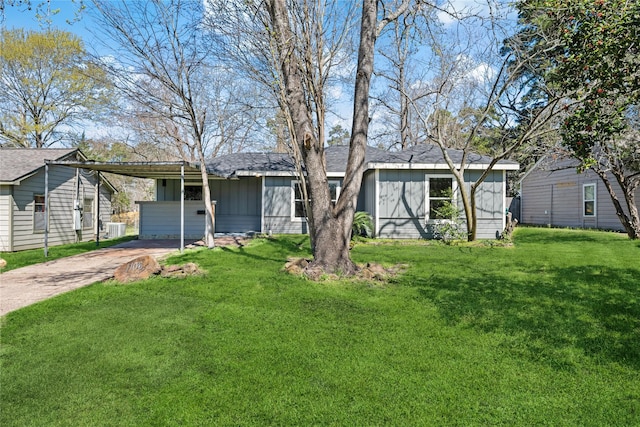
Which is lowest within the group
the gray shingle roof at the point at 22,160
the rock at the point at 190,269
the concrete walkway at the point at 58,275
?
the concrete walkway at the point at 58,275

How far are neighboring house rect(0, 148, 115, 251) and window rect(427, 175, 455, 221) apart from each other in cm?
993

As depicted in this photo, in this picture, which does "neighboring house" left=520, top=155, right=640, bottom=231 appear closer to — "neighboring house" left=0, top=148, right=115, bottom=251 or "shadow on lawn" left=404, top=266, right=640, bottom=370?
"shadow on lawn" left=404, top=266, right=640, bottom=370

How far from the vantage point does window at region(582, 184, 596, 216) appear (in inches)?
676

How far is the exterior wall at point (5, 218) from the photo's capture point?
10953mm

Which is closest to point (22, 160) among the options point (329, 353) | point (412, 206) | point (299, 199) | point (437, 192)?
point (299, 199)

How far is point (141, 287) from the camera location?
5.96 meters

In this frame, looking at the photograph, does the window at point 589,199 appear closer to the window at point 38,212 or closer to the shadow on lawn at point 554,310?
the shadow on lawn at point 554,310

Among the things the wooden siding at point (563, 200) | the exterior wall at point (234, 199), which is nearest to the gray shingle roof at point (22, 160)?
the exterior wall at point (234, 199)

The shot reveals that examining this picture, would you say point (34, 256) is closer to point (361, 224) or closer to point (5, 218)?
point (5, 218)

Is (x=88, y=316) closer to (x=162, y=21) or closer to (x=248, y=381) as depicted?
(x=248, y=381)

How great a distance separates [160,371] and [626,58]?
18.3 feet

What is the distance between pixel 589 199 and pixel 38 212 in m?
21.1

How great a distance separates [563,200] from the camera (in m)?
19.2

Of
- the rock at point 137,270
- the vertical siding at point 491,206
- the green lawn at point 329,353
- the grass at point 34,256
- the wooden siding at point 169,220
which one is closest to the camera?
the green lawn at point 329,353
